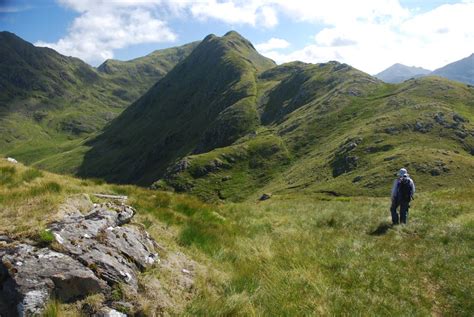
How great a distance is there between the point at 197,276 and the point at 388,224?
11531 millimetres

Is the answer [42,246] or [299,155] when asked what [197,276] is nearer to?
[42,246]

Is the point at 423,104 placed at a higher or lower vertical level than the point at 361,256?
higher

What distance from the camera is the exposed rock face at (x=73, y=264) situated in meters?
6.91

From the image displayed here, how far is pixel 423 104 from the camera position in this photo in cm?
16638

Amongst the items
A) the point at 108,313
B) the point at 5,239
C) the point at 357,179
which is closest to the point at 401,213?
the point at 108,313

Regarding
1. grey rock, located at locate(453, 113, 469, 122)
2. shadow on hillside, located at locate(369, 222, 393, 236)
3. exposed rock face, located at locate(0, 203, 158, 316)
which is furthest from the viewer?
grey rock, located at locate(453, 113, 469, 122)

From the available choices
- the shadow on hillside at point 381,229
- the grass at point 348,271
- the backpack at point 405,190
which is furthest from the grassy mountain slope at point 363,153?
the grass at point 348,271

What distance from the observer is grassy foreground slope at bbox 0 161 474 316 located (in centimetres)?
839

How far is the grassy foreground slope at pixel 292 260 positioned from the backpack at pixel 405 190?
1269 millimetres

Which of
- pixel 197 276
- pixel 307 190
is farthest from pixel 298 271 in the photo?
pixel 307 190

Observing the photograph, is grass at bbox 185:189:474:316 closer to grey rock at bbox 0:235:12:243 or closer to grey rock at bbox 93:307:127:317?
grey rock at bbox 93:307:127:317

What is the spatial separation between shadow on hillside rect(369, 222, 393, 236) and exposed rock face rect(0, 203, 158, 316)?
1078 cm

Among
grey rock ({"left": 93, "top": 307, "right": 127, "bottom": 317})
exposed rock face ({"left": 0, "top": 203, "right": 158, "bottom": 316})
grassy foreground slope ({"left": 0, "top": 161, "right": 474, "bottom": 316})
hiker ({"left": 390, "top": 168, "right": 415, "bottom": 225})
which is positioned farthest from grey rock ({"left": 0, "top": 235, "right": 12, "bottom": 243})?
hiker ({"left": 390, "top": 168, "right": 415, "bottom": 225})

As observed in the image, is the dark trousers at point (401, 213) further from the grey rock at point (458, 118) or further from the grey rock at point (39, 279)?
the grey rock at point (458, 118)
